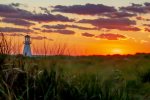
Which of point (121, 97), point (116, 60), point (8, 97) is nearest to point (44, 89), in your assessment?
point (8, 97)

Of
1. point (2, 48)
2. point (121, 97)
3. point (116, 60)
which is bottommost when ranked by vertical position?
point (116, 60)

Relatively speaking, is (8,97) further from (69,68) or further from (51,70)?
(69,68)

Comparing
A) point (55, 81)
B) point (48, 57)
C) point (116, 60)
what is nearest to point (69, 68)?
point (48, 57)

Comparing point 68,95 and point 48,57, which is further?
point 48,57

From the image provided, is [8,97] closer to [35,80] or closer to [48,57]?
[35,80]

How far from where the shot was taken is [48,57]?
9.34 m

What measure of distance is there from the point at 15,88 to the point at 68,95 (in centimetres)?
88

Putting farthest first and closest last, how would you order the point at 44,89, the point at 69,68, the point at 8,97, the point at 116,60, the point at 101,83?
1. the point at 116,60
2. the point at 69,68
3. the point at 101,83
4. the point at 44,89
5. the point at 8,97

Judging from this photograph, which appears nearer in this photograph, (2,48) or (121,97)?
(121,97)

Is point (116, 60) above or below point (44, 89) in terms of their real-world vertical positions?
below

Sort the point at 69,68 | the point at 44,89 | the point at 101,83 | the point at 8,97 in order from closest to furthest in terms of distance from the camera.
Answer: the point at 8,97 → the point at 44,89 → the point at 101,83 → the point at 69,68

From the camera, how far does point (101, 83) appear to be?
911 centimetres

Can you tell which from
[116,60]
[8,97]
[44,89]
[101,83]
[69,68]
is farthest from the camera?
→ [116,60]

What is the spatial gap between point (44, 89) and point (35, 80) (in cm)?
24
